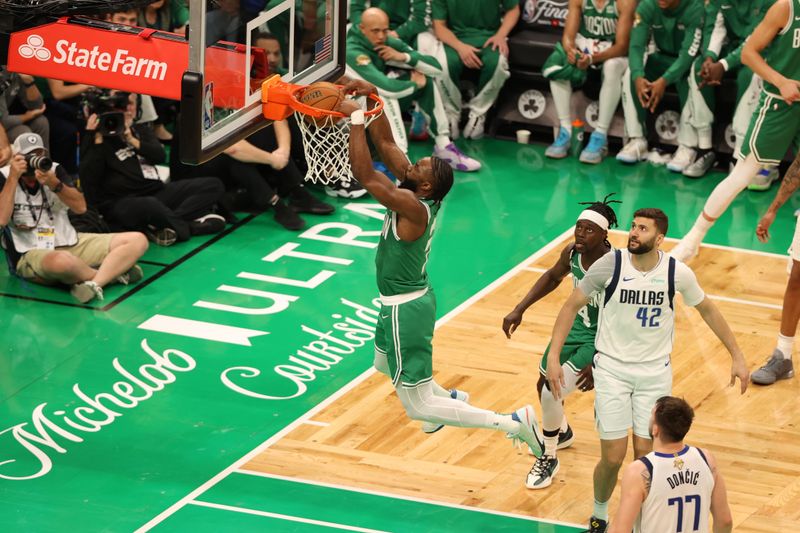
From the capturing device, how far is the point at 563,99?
1460 cm

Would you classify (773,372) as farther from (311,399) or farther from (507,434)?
(311,399)

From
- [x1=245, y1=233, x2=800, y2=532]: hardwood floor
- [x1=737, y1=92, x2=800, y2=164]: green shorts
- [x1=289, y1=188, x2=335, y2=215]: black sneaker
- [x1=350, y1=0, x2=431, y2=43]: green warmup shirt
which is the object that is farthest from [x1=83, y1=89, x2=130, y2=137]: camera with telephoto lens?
[x1=737, y1=92, x2=800, y2=164]: green shorts

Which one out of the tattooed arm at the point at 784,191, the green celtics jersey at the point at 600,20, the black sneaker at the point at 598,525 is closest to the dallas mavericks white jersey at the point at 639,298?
the black sneaker at the point at 598,525

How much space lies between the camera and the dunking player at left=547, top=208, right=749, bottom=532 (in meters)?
7.27

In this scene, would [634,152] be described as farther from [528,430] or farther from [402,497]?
[402,497]

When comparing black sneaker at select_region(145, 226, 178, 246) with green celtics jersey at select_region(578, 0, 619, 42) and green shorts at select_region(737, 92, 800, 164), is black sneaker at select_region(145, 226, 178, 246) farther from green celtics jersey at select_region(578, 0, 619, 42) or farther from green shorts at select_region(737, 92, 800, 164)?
green celtics jersey at select_region(578, 0, 619, 42)

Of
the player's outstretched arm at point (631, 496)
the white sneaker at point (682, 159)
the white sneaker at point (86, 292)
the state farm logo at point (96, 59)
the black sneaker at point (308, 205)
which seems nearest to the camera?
the player's outstretched arm at point (631, 496)

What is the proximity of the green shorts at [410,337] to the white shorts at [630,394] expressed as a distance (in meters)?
1.07

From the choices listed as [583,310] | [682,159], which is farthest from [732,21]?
[583,310]

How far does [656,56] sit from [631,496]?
900cm

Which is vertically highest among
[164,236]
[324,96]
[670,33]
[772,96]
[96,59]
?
[324,96]

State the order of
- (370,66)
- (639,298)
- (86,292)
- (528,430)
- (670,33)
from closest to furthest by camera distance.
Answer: (639,298) → (528,430) → (86,292) → (370,66) → (670,33)

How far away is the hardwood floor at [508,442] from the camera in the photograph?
324 inches

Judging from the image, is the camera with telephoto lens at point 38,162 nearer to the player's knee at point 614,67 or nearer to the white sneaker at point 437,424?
the white sneaker at point 437,424
